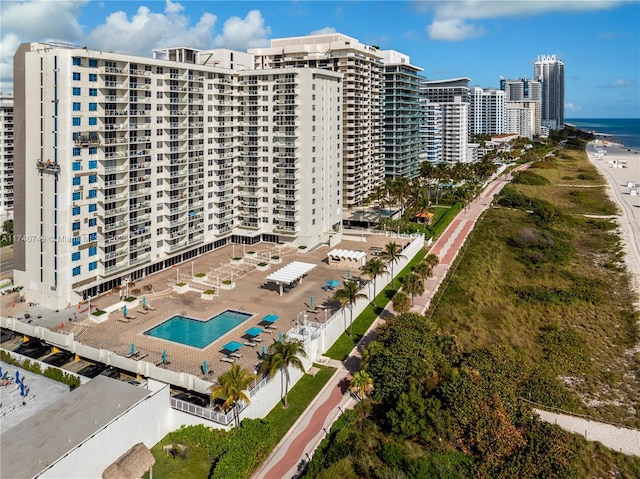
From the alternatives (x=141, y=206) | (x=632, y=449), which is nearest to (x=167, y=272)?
(x=141, y=206)

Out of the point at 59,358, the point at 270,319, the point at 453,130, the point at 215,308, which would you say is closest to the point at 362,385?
the point at 270,319

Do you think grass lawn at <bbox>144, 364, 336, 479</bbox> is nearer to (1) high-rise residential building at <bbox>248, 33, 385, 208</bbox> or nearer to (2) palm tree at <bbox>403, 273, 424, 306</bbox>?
(2) palm tree at <bbox>403, 273, 424, 306</bbox>

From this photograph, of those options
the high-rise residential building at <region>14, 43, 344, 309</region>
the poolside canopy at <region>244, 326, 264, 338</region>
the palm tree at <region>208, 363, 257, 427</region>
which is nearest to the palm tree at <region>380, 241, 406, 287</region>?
the high-rise residential building at <region>14, 43, 344, 309</region>

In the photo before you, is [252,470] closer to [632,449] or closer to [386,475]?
[386,475]

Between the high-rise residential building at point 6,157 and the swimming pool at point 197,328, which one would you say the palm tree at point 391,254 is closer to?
the swimming pool at point 197,328

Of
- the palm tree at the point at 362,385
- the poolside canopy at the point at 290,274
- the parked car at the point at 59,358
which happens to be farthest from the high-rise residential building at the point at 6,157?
the palm tree at the point at 362,385

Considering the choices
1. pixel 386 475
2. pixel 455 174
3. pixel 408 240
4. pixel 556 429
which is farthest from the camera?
pixel 455 174
